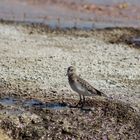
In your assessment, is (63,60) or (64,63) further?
(63,60)

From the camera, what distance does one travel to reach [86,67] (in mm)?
19453

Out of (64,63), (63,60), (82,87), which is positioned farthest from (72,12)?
(82,87)

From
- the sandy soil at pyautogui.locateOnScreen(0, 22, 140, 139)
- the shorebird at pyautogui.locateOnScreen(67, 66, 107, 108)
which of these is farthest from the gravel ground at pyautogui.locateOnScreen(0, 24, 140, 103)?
the shorebird at pyautogui.locateOnScreen(67, 66, 107, 108)

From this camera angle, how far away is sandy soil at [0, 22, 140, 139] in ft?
54.1

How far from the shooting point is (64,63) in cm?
1978

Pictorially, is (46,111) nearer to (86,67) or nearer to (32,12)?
(86,67)

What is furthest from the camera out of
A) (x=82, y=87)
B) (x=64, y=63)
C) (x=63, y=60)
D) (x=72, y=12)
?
(x=72, y=12)

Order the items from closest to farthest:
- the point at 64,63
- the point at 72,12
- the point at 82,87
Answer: the point at 82,87 → the point at 64,63 → the point at 72,12

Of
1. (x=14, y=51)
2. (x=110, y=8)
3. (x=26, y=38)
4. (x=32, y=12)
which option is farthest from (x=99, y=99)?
(x=110, y=8)

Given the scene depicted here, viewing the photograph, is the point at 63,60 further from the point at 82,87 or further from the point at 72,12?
the point at 72,12

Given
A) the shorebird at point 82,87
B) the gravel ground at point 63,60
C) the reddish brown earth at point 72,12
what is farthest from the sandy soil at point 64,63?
the reddish brown earth at point 72,12

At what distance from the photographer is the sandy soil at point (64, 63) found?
54.1ft

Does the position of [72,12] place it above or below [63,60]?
above

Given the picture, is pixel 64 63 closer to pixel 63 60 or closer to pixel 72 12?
pixel 63 60
